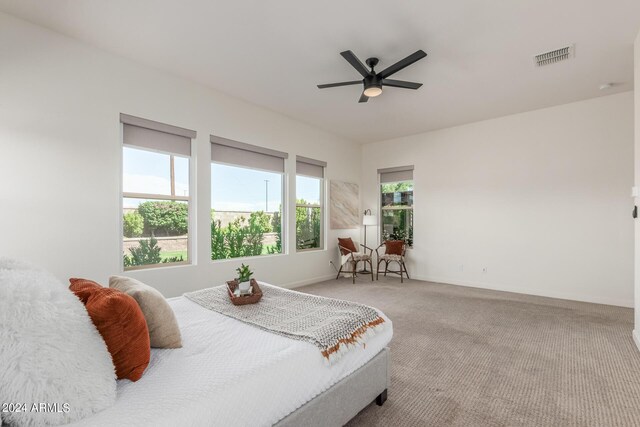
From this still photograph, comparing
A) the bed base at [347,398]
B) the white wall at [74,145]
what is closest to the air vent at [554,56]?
the bed base at [347,398]

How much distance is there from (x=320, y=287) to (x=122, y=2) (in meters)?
4.43

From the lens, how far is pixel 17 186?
8.91 feet

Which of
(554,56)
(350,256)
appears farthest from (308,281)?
(554,56)

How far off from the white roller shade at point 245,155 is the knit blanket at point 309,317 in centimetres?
239

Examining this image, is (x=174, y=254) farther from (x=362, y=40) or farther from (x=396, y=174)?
(x=396, y=174)

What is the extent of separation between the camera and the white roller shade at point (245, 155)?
14.1 feet

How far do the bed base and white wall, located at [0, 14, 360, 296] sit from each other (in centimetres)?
279

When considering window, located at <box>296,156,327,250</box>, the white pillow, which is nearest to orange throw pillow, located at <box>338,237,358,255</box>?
window, located at <box>296,156,327,250</box>

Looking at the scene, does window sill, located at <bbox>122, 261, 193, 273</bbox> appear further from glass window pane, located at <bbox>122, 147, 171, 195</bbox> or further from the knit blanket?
the knit blanket

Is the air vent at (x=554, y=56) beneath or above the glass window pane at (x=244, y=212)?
above

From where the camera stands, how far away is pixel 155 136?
3.66m

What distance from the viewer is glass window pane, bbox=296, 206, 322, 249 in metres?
5.64

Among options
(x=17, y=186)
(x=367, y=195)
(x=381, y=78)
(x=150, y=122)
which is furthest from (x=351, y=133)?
(x=17, y=186)

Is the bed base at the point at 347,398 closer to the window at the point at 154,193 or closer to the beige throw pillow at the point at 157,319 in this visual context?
the beige throw pillow at the point at 157,319
